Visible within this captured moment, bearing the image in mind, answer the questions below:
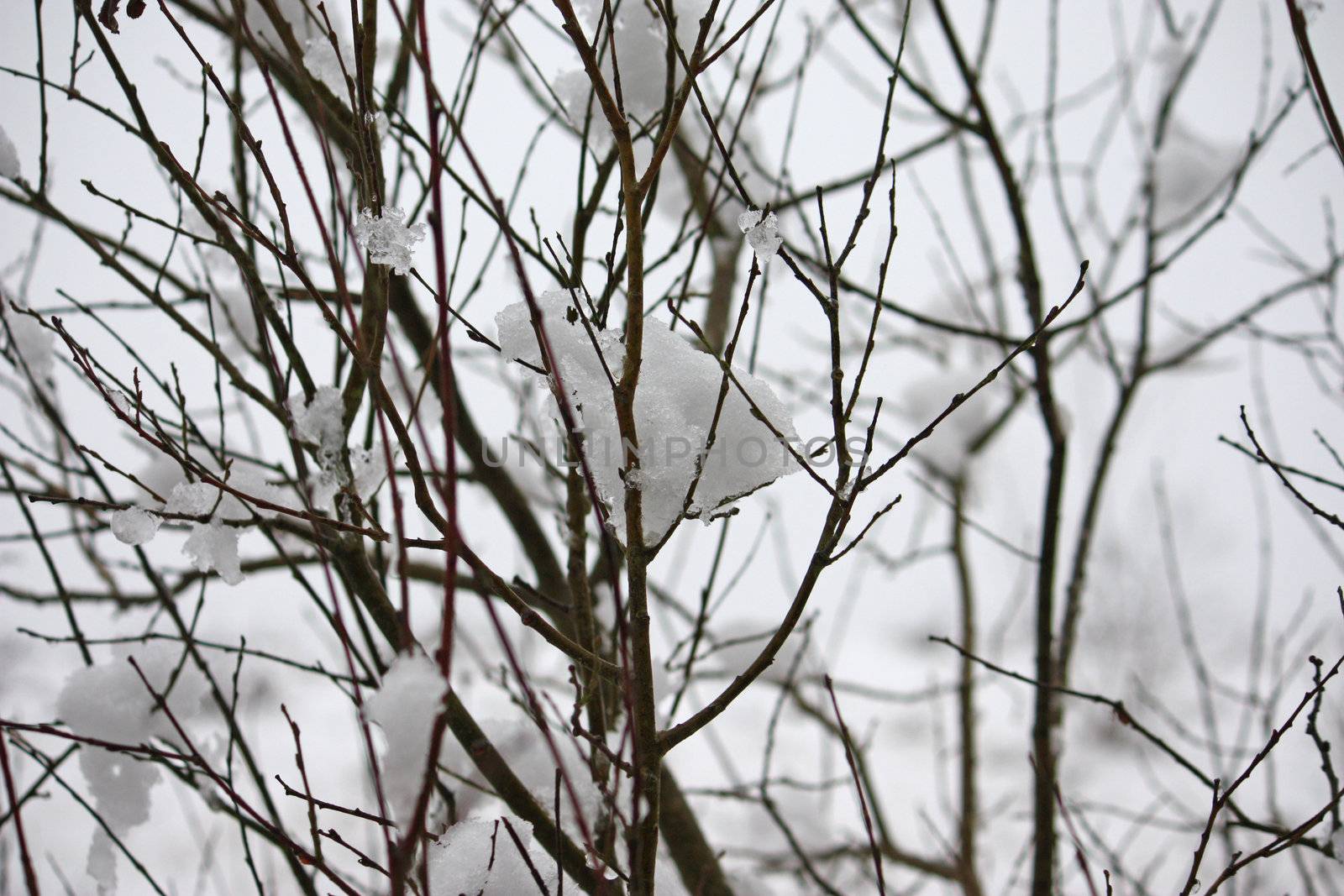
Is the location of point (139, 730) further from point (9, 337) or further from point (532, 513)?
point (532, 513)

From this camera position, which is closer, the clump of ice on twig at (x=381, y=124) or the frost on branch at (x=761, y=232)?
the frost on branch at (x=761, y=232)

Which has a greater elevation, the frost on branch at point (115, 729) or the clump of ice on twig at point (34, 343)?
the clump of ice on twig at point (34, 343)

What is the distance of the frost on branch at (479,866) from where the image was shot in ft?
3.06

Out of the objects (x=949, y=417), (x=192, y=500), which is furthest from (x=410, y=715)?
(x=949, y=417)

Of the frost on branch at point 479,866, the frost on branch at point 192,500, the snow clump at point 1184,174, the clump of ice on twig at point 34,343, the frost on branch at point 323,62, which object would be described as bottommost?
the frost on branch at point 479,866

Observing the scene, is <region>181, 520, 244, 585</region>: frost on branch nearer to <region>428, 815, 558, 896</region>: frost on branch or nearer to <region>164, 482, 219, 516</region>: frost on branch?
<region>164, 482, 219, 516</region>: frost on branch

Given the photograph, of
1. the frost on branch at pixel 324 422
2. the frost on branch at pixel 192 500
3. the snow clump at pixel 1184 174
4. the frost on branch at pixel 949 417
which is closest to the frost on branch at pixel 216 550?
the frost on branch at pixel 192 500

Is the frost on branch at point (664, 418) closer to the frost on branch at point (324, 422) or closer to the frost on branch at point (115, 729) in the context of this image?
the frost on branch at point (324, 422)

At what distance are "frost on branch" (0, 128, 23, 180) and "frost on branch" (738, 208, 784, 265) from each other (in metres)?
1.15

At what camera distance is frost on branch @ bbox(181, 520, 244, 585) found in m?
1.11

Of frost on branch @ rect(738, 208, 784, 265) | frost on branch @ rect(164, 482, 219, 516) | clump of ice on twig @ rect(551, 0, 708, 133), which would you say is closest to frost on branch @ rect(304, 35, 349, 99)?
clump of ice on twig @ rect(551, 0, 708, 133)

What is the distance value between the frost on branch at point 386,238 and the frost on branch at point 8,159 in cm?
73

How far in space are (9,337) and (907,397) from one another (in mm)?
3008

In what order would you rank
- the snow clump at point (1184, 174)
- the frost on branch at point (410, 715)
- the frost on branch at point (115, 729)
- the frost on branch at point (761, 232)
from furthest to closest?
the snow clump at point (1184, 174) → the frost on branch at point (115, 729) → the frost on branch at point (761, 232) → the frost on branch at point (410, 715)
